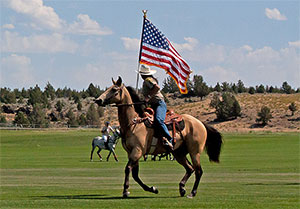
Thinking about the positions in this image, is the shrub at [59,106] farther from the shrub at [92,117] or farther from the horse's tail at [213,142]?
the horse's tail at [213,142]

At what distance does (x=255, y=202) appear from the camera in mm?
14641

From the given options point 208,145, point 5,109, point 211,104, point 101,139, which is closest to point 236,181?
point 208,145

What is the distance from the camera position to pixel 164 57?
1916cm

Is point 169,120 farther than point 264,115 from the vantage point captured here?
No

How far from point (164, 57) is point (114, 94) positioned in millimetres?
3427

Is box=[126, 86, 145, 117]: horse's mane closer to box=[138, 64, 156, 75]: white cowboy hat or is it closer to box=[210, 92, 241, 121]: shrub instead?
box=[138, 64, 156, 75]: white cowboy hat

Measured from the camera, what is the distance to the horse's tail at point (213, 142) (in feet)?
58.9

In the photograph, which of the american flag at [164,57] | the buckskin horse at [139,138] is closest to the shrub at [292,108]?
the american flag at [164,57]

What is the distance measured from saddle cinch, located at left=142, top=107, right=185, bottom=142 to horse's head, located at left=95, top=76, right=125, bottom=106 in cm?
81

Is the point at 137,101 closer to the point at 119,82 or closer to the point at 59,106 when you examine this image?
the point at 119,82

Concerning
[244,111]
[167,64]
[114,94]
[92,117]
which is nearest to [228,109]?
[244,111]

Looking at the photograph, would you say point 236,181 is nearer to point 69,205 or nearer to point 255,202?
point 255,202

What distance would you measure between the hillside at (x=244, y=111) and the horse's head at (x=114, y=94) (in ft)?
309

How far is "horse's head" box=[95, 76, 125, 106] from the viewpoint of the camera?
16047mm
